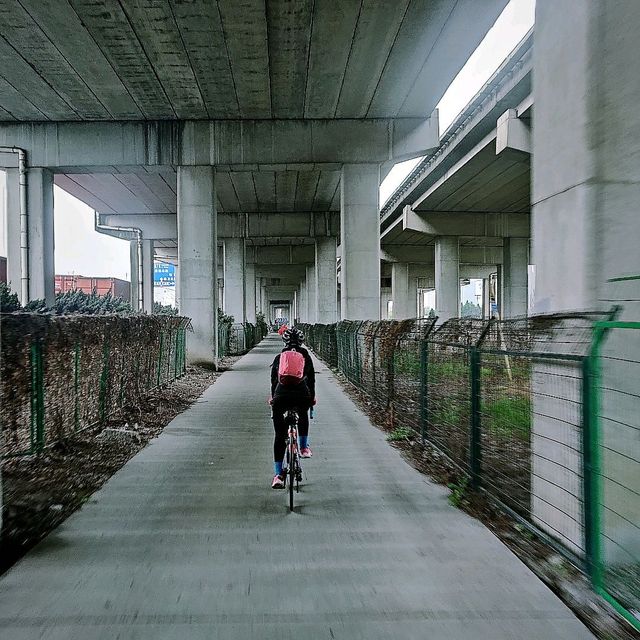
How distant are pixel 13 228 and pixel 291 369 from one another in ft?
62.3

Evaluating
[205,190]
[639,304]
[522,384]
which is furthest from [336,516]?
[205,190]

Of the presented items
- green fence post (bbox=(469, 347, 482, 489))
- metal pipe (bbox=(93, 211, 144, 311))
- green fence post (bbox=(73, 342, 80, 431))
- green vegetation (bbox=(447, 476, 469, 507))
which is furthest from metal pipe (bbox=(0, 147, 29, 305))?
green fence post (bbox=(469, 347, 482, 489))

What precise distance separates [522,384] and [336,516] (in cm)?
202

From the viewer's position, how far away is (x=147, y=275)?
45.7 m

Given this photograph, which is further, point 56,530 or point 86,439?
point 86,439

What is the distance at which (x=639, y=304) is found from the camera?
3.94m

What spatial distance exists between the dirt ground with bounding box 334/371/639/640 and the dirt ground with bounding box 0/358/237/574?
3.60 metres

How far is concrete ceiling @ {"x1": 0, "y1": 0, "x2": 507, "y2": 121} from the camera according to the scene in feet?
43.3

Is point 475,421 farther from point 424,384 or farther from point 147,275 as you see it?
point 147,275

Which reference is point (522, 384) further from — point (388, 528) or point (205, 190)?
point (205, 190)

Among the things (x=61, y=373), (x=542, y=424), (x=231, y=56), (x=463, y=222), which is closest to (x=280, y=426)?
(x=542, y=424)

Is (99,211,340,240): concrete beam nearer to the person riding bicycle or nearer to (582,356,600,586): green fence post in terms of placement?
the person riding bicycle

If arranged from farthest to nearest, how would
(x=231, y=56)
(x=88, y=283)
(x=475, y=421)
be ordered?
(x=88, y=283)
(x=231, y=56)
(x=475, y=421)

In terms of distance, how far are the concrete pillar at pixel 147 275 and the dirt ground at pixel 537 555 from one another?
1536 inches
